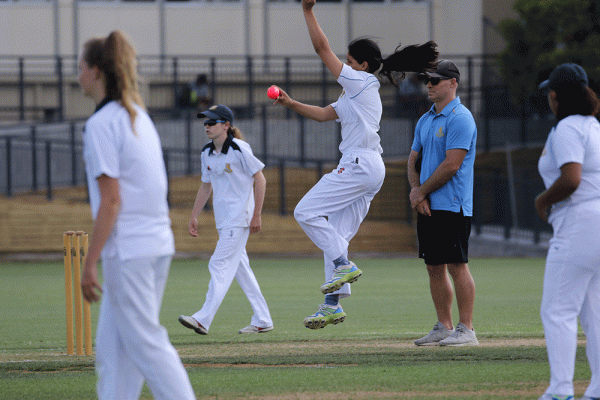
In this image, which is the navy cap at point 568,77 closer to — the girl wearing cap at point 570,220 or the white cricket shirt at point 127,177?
the girl wearing cap at point 570,220

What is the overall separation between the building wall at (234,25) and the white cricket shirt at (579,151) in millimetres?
27581

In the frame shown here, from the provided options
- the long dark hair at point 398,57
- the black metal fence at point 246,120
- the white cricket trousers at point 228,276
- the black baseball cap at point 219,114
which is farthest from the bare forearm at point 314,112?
the black metal fence at point 246,120

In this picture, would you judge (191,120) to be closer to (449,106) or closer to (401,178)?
(401,178)

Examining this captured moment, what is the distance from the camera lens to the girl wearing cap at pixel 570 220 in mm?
4707

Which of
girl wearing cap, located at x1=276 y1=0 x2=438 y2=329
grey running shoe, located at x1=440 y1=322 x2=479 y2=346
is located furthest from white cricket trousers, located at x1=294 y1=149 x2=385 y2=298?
grey running shoe, located at x1=440 y1=322 x2=479 y2=346

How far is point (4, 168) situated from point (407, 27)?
16.5 metres

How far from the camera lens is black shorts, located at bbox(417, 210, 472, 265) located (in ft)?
23.5

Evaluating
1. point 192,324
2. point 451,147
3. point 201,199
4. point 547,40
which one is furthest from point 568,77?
point 547,40

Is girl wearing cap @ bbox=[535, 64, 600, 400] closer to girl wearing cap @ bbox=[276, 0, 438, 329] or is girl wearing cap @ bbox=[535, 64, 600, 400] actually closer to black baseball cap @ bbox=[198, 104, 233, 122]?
girl wearing cap @ bbox=[276, 0, 438, 329]

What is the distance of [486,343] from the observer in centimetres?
743

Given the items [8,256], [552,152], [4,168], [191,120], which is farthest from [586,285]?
[191,120]

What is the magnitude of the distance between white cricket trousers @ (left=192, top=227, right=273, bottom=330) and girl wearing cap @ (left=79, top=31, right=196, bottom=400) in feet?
11.9

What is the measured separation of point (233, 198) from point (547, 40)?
59.7ft

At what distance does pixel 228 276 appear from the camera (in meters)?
8.21
